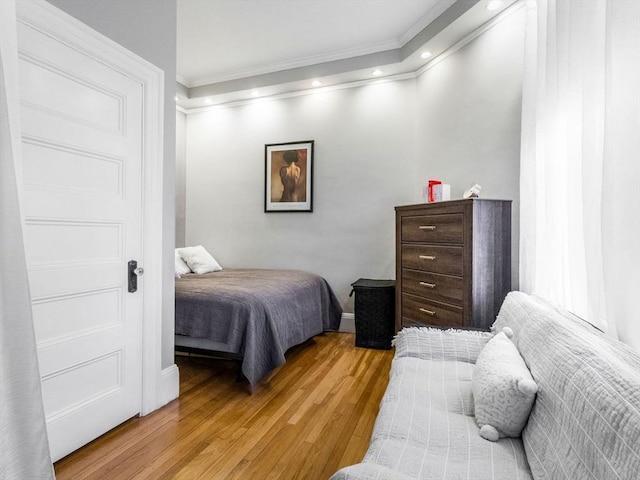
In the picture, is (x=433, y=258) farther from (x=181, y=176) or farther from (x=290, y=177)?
(x=181, y=176)

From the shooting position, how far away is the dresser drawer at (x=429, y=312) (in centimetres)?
251

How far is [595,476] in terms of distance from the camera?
2.56 ft

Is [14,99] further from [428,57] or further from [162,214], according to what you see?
[428,57]

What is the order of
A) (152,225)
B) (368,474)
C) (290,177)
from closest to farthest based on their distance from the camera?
(368,474) → (152,225) → (290,177)

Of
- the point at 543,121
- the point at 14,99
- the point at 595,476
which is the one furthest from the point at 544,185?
the point at 14,99

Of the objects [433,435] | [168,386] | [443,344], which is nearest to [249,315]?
[168,386]

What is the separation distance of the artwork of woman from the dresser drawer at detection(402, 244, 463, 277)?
169cm

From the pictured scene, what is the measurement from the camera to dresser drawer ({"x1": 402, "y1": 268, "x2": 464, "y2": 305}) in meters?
2.49

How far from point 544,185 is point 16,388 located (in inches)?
101

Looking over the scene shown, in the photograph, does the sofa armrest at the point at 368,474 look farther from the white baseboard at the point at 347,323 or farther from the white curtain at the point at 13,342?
the white baseboard at the point at 347,323

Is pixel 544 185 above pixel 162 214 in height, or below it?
above

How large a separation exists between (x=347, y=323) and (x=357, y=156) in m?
1.89

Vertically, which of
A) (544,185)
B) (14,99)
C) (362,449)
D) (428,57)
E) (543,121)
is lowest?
(362,449)

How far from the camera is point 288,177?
434 cm
